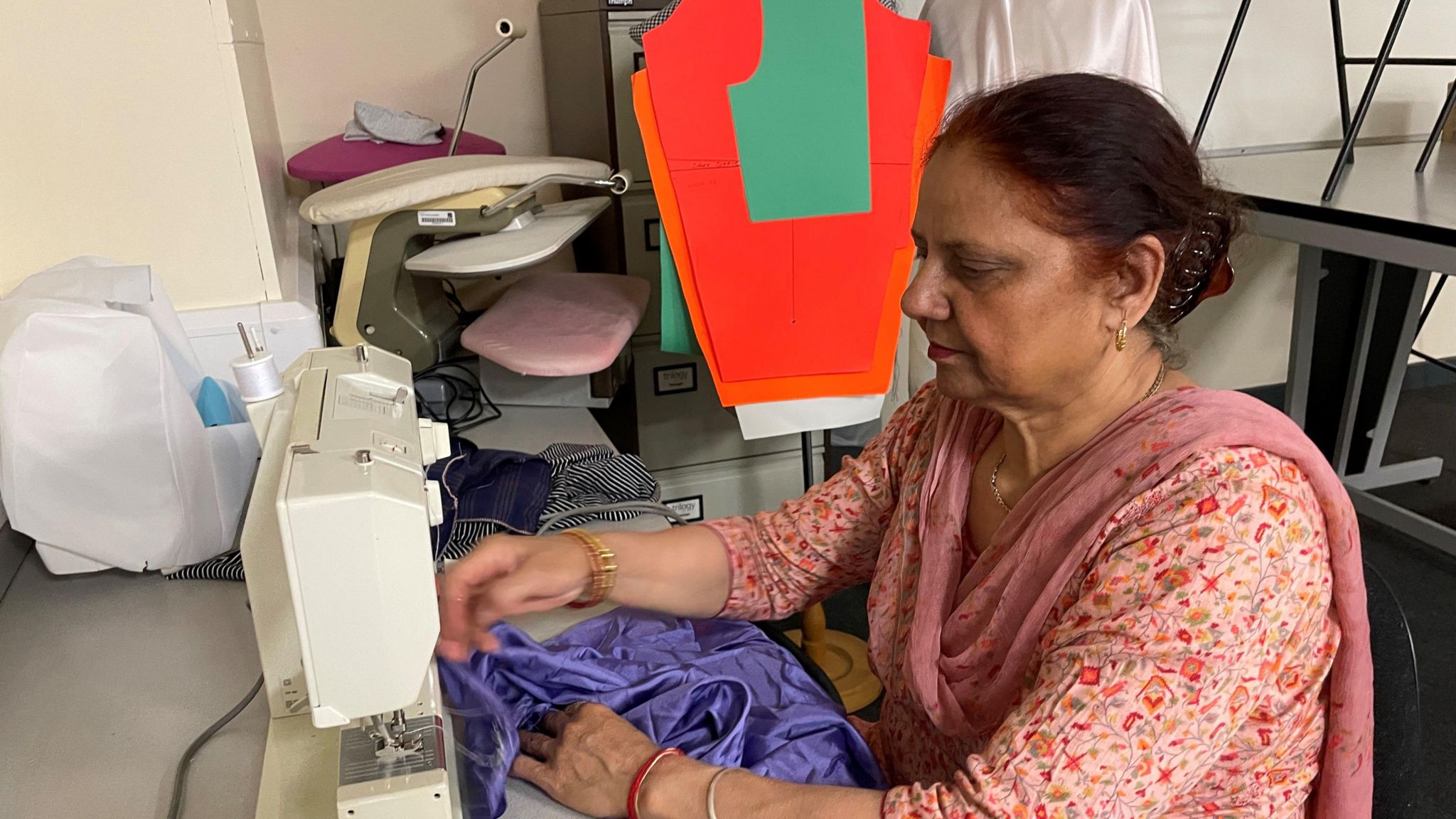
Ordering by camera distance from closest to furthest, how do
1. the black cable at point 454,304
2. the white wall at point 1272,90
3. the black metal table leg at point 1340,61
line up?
the black cable at point 454,304 < the black metal table leg at point 1340,61 < the white wall at point 1272,90

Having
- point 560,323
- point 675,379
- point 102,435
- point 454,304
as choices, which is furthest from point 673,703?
point 675,379

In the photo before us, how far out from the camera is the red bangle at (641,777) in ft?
2.59

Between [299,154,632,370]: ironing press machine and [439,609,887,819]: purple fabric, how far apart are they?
69 cm

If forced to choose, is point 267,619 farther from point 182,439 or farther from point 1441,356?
point 1441,356

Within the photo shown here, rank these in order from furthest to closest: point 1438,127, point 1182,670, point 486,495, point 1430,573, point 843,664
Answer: point 1430,573 → point 1438,127 → point 843,664 → point 486,495 → point 1182,670

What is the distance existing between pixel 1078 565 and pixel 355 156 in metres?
1.77

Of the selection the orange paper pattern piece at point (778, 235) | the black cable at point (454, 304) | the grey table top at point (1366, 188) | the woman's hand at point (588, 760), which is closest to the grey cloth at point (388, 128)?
the black cable at point (454, 304)

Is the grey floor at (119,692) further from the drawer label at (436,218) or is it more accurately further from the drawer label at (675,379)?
the drawer label at (675,379)

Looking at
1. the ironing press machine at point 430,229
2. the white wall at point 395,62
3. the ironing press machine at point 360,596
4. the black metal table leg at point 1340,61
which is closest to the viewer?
the ironing press machine at point 360,596

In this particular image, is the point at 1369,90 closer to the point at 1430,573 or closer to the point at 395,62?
the point at 1430,573

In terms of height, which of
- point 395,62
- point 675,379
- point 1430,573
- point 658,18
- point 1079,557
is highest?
point 658,18

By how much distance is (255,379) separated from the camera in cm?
84

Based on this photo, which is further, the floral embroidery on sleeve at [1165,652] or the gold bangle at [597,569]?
the gold bangle at [597,569]

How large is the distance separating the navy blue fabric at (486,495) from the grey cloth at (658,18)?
2.32 ft
